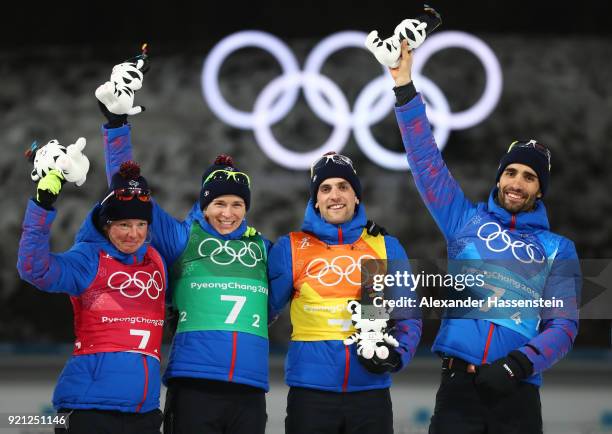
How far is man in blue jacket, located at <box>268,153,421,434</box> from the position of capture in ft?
13.2

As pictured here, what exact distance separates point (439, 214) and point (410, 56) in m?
0.73

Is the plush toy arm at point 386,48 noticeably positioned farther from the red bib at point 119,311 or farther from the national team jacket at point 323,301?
the red bib at point 119,311

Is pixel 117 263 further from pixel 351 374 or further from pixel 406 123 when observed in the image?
pixel 406 123

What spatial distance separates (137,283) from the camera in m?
3.92

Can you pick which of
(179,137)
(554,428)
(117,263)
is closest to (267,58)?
(179,137)

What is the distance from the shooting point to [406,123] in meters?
4.29

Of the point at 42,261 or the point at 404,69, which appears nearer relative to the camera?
the point at 42,261

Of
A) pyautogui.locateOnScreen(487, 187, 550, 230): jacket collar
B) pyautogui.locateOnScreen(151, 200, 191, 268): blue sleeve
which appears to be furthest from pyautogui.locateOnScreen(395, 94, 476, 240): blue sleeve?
pyautogui.locateOnScreen(151, 200, 191, 268): blue sleeve

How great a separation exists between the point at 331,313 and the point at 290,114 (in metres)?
4.47

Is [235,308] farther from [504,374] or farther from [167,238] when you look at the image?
[504,374]

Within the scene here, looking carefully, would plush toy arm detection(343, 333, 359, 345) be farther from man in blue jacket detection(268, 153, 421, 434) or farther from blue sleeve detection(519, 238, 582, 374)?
blue sleeve detection(519, 238, 582, 374)

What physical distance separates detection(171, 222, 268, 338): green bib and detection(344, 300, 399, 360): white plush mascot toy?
15.4 inches

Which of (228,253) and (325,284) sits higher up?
(228,253)

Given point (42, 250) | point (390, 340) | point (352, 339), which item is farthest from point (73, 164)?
point (390, 340)
